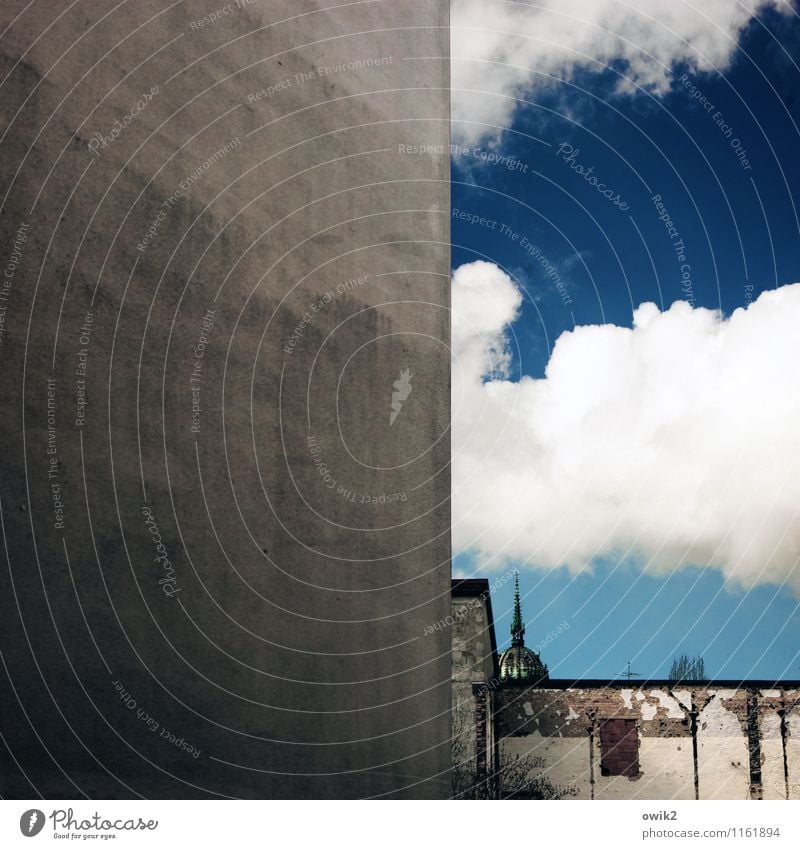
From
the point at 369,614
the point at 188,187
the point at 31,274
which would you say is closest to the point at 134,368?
the point at 31,274

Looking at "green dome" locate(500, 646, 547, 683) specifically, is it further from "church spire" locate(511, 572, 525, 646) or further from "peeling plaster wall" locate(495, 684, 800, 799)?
"peeling plaster wall" locate(495, 684, 800, 799)

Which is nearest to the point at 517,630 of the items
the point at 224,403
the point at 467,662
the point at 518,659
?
the point at 518,659

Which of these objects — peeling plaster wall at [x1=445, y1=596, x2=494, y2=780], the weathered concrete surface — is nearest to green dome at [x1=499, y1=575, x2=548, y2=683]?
peeling plaster wall at [x1=445, y1=596, x2=494, y2=780]

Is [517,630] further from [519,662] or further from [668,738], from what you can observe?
[668,738]

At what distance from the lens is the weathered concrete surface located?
5.61 meters

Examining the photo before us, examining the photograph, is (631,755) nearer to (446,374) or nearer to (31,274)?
(446,374)

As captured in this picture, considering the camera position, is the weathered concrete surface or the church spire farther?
the church spire

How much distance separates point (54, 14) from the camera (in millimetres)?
5965

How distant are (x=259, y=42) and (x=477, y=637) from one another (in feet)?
41.6

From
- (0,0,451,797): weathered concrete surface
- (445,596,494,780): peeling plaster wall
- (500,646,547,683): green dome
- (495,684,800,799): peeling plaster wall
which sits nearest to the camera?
(0,0,451,797): weathered concrete surface

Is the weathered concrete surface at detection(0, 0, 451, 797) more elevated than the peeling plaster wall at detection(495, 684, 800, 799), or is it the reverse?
the weathered concrete surface at detection(0, 0, 451, 797)

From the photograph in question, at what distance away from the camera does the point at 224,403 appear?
667cm
